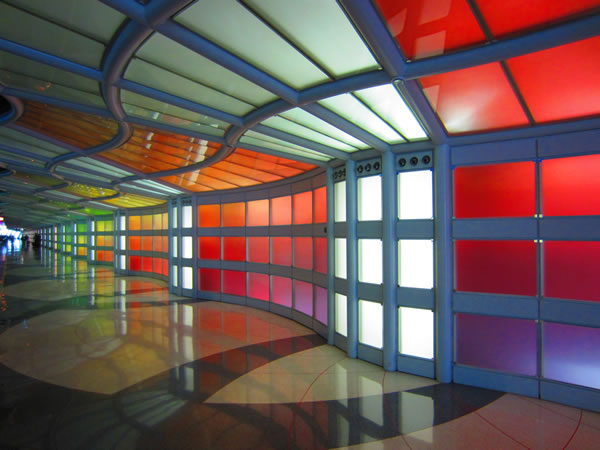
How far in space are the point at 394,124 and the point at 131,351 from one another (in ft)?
33.3

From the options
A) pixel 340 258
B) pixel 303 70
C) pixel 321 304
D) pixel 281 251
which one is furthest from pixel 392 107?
pixel 281 251

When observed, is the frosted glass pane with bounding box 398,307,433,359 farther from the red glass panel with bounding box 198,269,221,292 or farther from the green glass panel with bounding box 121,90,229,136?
the red glass panel with bounding box 198,269,221,292

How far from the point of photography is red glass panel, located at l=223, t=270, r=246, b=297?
18.4 m

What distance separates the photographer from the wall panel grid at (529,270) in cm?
746

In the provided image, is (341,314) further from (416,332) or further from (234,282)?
(234,282)

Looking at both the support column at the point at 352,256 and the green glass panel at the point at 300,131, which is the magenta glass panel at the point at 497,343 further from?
the green glass panel at the point at 300,131

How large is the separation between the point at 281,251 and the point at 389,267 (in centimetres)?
735

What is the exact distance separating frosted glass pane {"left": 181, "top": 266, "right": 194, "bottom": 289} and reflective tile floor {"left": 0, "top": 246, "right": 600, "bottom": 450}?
7712 mm

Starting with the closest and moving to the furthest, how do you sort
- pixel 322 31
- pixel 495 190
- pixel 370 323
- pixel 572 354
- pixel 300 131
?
pixel 322 31, pixel 572 354, pixel 495 190, pixel 300 131, pixel 370 323

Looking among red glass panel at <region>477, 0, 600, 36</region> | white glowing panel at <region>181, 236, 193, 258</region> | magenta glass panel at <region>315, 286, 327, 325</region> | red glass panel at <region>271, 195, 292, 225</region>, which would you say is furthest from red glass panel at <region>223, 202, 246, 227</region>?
red glass panel at <region>477, 0, 600, 36</region>

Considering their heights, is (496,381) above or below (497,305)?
below

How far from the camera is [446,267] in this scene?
8781 millimetres

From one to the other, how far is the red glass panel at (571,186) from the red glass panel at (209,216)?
1570 cm

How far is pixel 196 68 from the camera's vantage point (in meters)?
5.78
